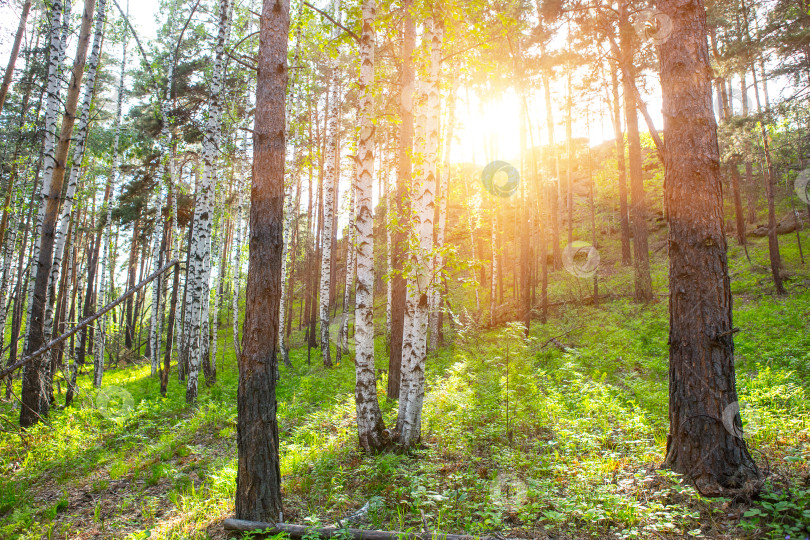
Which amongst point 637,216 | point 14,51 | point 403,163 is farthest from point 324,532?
point 637,216

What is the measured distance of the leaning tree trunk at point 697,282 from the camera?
12.8 ft

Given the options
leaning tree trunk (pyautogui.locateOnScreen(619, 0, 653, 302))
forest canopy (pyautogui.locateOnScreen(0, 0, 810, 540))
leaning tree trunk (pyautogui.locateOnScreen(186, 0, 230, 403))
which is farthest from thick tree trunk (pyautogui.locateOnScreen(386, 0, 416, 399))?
leaning tree trunk (pyautogui.locateOnScreen(619, 0, 653, 302))

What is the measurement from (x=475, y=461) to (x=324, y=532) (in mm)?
2284

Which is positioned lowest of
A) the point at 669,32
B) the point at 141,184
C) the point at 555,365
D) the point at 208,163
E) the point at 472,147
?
the point at 555,365

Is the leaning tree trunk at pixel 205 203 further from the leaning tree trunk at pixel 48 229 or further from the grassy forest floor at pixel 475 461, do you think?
the leaning tree trunk at pixel 48 229

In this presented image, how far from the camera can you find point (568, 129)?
23.7m

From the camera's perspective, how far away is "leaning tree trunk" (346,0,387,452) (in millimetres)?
5953

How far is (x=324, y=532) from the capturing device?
3777mm

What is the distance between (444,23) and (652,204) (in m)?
27.4

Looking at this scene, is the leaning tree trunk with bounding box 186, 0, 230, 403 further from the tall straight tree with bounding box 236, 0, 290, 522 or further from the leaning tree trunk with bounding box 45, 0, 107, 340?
the tall straight tree with bounding box 236, 0, 290, 522

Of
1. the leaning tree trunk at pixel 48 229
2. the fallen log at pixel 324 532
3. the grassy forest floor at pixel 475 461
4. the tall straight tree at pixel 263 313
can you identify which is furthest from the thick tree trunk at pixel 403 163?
the leaning tree trunk at pixel 48 229

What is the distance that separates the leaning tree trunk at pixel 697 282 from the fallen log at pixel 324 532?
2506 millimetres

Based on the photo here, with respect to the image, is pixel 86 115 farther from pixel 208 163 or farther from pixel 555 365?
pixel 555 365

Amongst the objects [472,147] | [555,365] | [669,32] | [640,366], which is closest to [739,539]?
[669,32]
